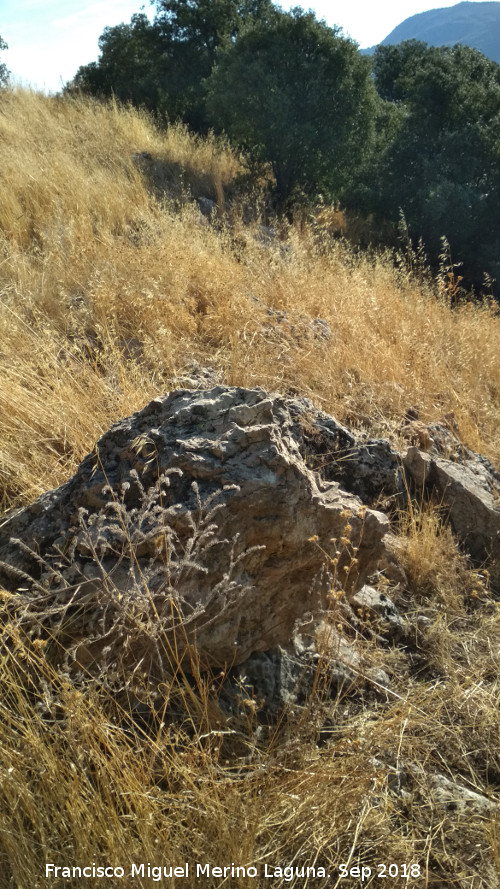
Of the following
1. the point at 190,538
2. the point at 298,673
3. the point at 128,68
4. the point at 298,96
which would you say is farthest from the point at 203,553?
the point at 128,68

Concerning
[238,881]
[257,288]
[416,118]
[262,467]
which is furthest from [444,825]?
[416,118]

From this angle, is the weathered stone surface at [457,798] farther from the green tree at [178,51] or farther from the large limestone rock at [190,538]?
the green tree at [178,51]

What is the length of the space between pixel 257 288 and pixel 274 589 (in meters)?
3.60

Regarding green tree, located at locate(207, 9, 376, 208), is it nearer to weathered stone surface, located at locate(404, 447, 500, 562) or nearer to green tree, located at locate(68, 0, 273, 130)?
green tree, located at locate(68, 0, 273, 130)

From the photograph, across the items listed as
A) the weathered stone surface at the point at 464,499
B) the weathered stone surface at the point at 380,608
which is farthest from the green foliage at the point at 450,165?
the weathered stone surface at the point at 380,608

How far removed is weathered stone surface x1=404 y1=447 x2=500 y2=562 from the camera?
3.23 metres

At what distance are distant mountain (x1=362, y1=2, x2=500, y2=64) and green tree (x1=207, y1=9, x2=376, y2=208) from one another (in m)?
93.2

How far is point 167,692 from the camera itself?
1830 mm

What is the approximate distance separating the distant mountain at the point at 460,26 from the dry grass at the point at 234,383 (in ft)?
321

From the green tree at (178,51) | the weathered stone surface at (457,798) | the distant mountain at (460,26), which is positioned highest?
the distant mountain at (460,26)

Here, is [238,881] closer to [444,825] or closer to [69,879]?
[69,879]

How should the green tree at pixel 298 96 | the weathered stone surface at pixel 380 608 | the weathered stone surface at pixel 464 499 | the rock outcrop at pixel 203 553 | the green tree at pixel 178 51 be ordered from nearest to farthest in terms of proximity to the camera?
the rock outcrop at pixel 203 553 → the weathered stone surface at pixel 380 608 → the weathered stone surface at pixel 464 499 → the green tree at pixel 298 96 → the green tree at pixel 178 51

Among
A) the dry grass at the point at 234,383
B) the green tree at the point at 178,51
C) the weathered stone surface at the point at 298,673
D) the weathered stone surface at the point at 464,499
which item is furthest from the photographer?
the green tree at the point at 178,51

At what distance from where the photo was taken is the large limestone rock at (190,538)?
1907mm
